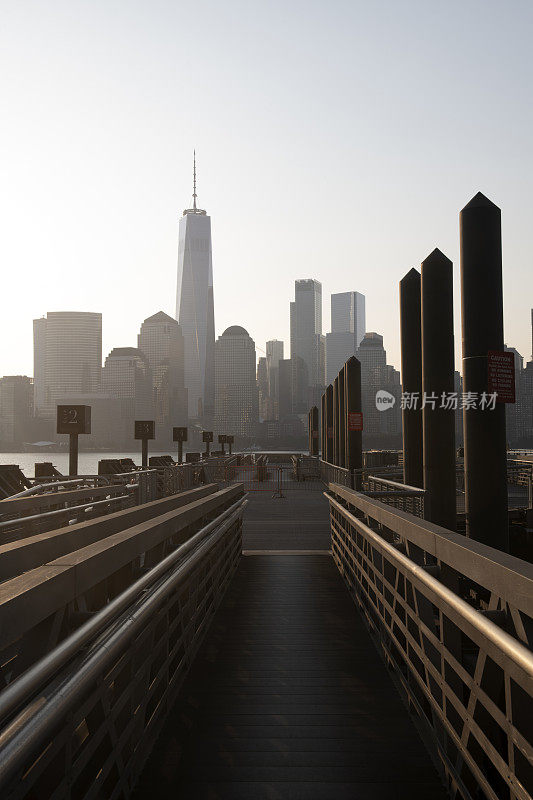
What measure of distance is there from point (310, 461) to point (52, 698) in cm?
3584

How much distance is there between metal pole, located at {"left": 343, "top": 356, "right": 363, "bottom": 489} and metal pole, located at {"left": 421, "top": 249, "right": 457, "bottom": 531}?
918 centimetres

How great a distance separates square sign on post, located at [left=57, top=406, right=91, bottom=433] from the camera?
16.4 m

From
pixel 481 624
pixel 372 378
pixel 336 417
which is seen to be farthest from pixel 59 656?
pixel 372 378

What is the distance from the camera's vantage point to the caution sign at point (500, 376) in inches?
306

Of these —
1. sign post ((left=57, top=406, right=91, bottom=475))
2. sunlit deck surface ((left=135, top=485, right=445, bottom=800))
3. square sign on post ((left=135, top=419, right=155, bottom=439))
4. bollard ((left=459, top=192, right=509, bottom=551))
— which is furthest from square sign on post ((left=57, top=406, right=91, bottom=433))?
bollard ((left=459, top=192, right=509, bottom=551))

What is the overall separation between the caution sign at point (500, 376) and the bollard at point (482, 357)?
69mm

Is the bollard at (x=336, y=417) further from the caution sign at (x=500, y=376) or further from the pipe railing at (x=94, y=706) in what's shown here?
the pipe railing at (x=94, y=706)

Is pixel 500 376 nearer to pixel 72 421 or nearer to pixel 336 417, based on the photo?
pixel 72 421

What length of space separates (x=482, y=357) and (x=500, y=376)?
321 mm

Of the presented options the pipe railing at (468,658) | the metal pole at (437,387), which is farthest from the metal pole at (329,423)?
the pipe railing at (468,658)

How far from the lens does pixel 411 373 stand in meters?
12.3

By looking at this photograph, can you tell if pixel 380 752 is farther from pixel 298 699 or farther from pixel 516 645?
pixel 516 645

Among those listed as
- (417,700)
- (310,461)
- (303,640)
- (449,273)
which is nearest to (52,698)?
(417,700)

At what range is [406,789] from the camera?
3146 millimetres
